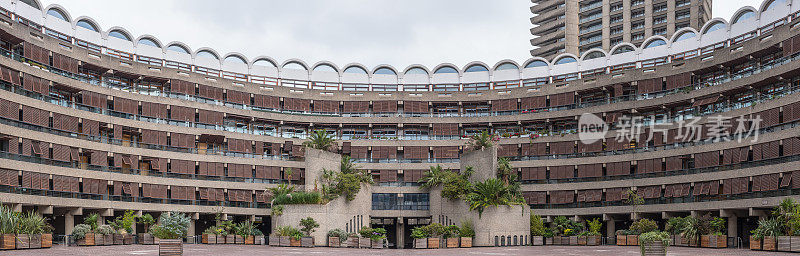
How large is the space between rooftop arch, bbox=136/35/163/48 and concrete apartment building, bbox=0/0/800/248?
0.14 meters

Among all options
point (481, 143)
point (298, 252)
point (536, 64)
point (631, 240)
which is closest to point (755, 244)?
point (631, 240)

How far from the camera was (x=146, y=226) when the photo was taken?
6425cm

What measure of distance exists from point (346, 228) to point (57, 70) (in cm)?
2750

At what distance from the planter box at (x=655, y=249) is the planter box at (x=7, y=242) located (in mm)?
33573

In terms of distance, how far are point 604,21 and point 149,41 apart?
235ft

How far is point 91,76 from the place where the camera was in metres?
64.3

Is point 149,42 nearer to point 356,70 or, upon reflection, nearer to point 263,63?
point 263,63

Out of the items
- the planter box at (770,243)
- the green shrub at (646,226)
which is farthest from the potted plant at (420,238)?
the planter box at (770,243)

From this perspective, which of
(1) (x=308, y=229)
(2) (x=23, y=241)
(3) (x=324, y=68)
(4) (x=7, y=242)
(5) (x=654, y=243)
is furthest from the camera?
(3) (x=324, y=68)

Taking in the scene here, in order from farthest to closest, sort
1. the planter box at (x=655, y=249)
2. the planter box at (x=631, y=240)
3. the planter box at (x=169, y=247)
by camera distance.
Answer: the planter box at (x=631, y=240) < the planter box at (x=169, y=247) < the planter box at (x=655, y=249)

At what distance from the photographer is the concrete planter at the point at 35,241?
41.9 metres

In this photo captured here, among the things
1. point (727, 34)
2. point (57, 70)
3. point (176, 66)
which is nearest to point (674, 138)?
point (727, 34)

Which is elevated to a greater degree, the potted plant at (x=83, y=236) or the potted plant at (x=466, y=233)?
the potted plant at (x=83, y=236)

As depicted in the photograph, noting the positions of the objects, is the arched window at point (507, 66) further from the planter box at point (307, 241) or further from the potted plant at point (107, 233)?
the potted plant at point (107, 233)
